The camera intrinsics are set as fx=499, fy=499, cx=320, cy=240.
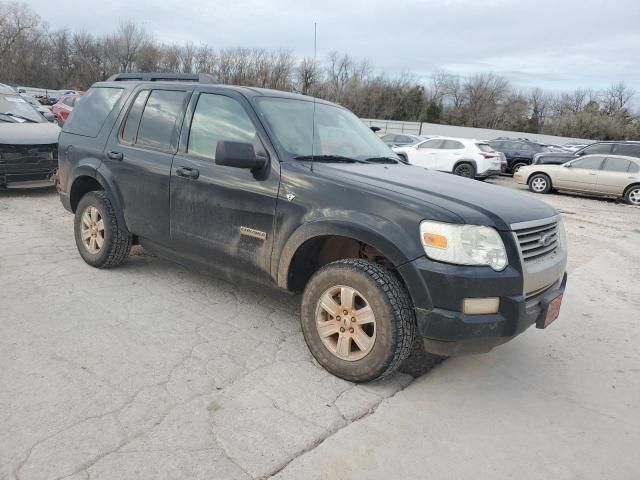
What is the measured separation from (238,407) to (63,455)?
0.89m

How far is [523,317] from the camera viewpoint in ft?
9.35

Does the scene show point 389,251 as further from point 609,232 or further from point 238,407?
point 609,232

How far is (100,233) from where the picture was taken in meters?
4.81

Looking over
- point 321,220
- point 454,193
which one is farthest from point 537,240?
point 321,220

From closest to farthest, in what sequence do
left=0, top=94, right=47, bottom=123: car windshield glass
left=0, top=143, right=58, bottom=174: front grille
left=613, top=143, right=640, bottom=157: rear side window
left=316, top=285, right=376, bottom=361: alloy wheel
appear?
left=316, top=285, right=376, bottom=361: alloy wheel, left=0, top=143, right=58, bottom=174: front grille, left=0, top=94, right=47, bottom=123: car windshield glass, left=613, top=143, right=640, bottom=157: rear side window

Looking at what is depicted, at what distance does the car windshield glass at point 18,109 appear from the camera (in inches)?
357

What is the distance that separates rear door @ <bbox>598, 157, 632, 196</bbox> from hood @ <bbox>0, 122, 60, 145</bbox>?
14223mm

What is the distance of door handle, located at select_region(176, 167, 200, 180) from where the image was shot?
12.7 feet

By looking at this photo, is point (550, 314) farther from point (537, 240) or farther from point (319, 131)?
point (319, 131)

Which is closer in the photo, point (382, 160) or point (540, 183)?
point (382, 160)

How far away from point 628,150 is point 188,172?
1636 cm

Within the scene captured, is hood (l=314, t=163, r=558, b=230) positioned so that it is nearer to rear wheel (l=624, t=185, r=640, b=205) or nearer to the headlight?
the headlight

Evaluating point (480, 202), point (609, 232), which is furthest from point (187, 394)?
point (609, 232)

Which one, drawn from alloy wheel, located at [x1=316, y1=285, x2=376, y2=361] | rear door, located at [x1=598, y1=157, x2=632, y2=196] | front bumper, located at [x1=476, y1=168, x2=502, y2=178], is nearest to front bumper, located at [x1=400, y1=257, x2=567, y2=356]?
alloy wheel, located at [x1=316, y1=285, x2=376, y2=361]
